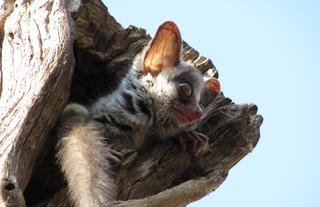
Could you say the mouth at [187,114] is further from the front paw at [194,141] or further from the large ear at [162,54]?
the large ear at [162,54]

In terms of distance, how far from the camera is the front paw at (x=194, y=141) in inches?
196

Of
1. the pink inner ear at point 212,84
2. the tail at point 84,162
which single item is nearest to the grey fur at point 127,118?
the tail at point 84,162

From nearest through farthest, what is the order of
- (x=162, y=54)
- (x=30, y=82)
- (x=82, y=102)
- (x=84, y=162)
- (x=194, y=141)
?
Result: 1. (x=84, y=162)
2. (x=30, y=82)
3. (x=194, y=141)
4. (x=162, y=54)
5. (x=82, y=102)

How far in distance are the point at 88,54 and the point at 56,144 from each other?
133 cm

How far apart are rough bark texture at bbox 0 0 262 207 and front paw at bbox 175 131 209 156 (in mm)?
59

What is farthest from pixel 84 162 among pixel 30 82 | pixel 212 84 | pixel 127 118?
pixel 212 84

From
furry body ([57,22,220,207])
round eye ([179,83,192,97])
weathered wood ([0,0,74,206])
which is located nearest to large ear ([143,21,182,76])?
furry body ([57,22,220,207])

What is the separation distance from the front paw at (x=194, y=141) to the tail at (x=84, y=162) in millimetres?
689

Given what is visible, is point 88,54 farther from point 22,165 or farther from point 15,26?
point 22,165

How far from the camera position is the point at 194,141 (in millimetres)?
5020

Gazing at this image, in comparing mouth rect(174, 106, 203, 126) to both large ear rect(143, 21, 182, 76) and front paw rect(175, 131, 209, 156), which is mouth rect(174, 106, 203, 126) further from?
large ear rect(143, 21, 182, 76)

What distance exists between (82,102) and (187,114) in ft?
3.50

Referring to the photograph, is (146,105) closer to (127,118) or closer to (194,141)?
(127,118)

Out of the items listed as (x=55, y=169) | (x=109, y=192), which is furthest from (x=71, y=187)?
(x=55, y=169)
